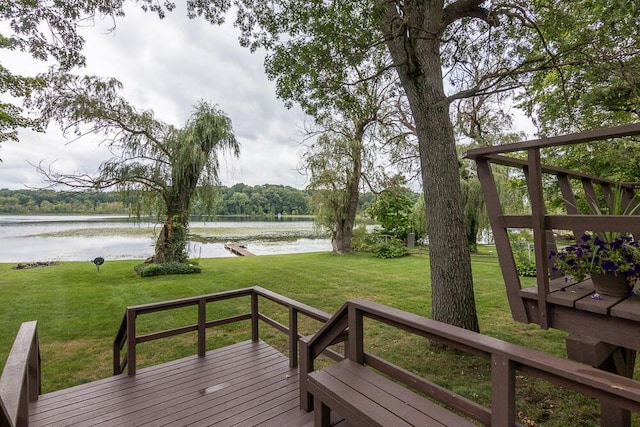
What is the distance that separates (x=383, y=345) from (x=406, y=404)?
2.62 meters

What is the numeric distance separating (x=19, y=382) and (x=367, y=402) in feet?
5.83

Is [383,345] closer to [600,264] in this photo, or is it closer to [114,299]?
[600,264]

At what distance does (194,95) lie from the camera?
31.2 ft

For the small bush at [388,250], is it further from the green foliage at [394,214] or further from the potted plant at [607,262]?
the potted plant at [607,262]

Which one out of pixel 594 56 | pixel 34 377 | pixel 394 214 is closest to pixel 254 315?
pixel 34 377

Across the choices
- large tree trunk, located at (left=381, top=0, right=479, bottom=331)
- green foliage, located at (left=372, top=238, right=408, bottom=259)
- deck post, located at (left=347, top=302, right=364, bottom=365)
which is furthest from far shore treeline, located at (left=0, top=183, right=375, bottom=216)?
deck post, located at (left=347, top=302, right=364, bottom=365)

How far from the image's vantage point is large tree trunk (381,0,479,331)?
11.8 ft

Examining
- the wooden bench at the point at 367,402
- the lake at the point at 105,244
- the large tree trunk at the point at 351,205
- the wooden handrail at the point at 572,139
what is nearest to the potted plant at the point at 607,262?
the wooden handrail at the point at 572,139

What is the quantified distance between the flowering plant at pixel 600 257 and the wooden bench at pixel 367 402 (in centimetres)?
91

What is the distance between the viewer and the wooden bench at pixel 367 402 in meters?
1.46

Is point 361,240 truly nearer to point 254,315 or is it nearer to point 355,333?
point 254,315

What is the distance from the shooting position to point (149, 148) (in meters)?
9.02

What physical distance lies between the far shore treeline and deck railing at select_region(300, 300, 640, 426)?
8.61m

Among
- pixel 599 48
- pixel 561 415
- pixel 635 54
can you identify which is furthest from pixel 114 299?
pixel 635 54
